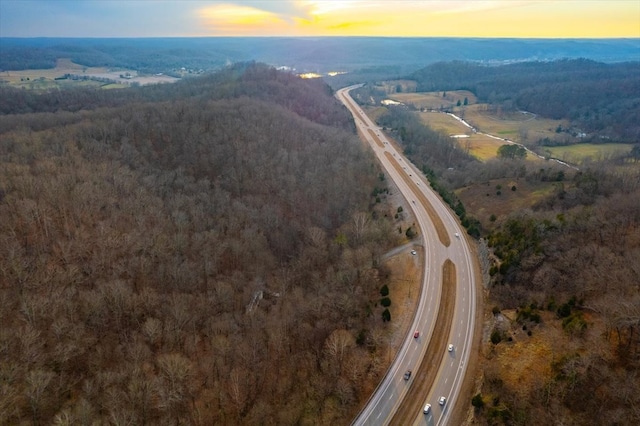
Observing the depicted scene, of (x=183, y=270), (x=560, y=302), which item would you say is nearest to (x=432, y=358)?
(x=560, y=302)

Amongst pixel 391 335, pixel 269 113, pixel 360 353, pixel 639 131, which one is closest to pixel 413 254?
pixel 391 335

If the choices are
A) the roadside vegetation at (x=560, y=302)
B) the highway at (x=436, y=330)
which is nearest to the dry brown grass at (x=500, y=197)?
the roadside vegetation at (x=560, y=302)

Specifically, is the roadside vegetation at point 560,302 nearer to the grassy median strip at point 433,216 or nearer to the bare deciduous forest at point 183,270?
the grassy median strip at point 433,216

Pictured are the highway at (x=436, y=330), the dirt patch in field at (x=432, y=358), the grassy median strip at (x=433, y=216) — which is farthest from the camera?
the grassy median strip at (x=433, y=216)

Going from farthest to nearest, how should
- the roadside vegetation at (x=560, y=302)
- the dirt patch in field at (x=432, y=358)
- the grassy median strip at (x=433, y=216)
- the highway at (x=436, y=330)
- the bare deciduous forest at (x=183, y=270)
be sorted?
the grassy median strip at (x=433, y=216) → the bare deciduous forest at (x=183, y=270) → the highway at (x=436, y=330) → the dirt patch in field at (x=432, y=358) → the roadside vegetation at (x=560, y=302)

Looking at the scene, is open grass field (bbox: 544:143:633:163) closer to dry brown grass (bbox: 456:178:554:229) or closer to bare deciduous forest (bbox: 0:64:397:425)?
dry brown grass (bbox: 456:178:554:229)

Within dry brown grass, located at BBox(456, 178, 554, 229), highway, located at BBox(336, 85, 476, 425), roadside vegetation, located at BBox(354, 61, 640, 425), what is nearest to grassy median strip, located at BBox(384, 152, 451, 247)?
highway, located at BBox(336, 85, 476, 425)

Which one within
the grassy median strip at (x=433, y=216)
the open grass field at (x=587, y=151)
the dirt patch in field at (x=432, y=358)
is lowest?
the dirt patch in field at (x=432, y=358)
